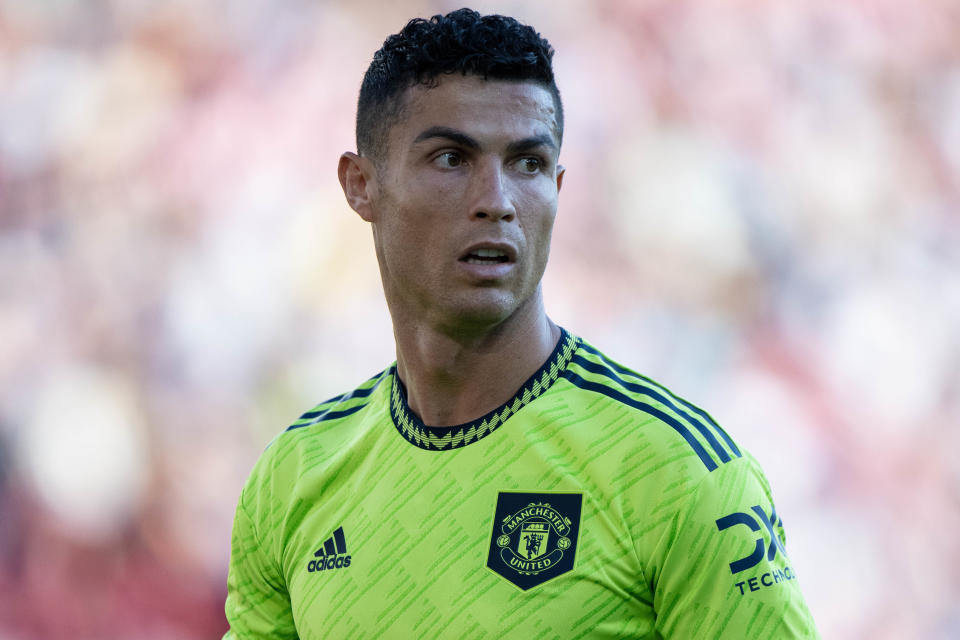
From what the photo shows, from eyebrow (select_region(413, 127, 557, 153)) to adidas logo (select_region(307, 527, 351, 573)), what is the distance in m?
0.73

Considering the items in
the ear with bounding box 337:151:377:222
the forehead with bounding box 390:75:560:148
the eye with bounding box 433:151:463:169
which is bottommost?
the eye with bounding box 433:151:463:169

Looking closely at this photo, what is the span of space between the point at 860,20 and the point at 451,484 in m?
3.69

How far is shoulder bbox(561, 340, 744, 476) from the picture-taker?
5.69ft

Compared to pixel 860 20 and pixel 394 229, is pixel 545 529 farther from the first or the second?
pixel 860 20

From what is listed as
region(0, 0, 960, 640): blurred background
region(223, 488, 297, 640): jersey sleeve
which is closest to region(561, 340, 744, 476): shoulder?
region(223, 488, 297, 640): jersey sleeve

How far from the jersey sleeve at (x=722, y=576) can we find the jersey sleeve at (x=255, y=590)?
32.2 inches

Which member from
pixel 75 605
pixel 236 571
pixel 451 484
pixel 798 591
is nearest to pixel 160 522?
pixel 75 605

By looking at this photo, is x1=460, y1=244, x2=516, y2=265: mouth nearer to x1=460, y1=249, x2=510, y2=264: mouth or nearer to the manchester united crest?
x1=460, y1=249, x2=510, y2=264: mouth

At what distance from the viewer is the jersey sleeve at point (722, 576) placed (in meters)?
1.60

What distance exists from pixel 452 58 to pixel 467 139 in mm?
161

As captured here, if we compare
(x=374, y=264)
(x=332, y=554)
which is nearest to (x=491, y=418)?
(x=332, y=554)

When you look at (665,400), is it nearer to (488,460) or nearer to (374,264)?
(488,460)

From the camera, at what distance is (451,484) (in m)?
1.89

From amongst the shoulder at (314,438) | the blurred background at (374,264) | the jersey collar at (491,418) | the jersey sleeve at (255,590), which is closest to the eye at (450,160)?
the jersey collar at (491,418)
